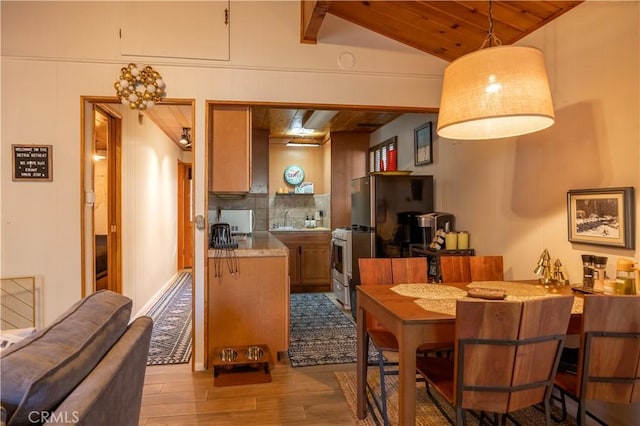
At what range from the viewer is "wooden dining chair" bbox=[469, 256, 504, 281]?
2484 mm

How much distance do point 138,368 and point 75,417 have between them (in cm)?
51

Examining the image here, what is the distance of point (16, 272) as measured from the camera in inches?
106

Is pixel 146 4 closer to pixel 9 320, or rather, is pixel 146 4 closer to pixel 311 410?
pixel 9 320

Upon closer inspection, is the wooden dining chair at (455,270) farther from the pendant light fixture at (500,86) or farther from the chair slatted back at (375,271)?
the pendant light fixture at (500,86)

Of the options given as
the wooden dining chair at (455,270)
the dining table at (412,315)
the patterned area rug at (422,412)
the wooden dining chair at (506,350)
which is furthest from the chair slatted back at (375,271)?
the wooden dining chair at (506,350)

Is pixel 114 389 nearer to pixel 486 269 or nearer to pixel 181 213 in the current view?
pixel 486 269

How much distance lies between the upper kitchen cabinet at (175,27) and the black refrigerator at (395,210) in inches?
79.0

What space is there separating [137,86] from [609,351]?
3.17 m

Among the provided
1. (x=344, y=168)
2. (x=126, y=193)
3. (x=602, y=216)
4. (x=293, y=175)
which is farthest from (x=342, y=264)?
(x=602, y=216)

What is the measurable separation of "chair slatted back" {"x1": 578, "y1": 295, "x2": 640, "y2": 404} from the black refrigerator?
95.3 inches

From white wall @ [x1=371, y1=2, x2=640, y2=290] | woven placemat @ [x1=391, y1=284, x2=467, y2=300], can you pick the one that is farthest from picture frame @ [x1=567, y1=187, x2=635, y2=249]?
woven placemat @ [x1=391, y1=284, x2=467, y2=300]

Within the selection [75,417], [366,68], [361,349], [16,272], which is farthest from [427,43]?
[16,272]

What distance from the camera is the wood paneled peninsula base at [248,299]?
2.93 meters

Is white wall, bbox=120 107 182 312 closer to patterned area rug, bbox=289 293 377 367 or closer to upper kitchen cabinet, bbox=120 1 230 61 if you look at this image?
upper kitchen cabinet, bbox=120 1 230 61
